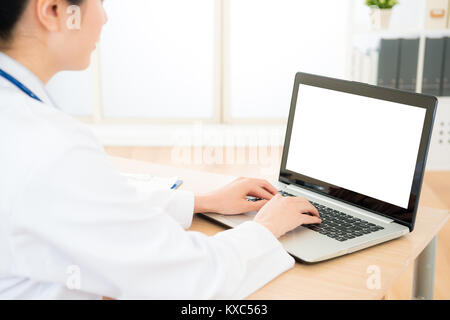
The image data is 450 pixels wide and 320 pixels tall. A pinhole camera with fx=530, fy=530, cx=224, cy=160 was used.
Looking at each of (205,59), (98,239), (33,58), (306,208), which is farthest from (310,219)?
(205,59)

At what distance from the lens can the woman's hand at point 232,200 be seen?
1.13m

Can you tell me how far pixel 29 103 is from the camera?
2.43ft

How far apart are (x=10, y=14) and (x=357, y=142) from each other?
0.73 meters

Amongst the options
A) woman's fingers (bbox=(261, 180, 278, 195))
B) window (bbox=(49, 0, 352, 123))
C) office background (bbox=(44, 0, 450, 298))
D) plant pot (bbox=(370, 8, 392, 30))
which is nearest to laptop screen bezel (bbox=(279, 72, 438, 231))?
woman's fingers (bbox=(261, 180, 278, 195))

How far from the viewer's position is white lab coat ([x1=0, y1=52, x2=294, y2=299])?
2.21ft

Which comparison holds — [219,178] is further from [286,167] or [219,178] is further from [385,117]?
[385,117]

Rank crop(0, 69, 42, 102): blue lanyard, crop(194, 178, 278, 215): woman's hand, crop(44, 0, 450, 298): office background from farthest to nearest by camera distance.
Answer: crop(44, 0, 450, 298): office background
crop(194, 178, 278, 215): woman's hand
crop(0, 69, 42, 102): blue lanyard

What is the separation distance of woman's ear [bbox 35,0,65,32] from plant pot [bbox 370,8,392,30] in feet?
10.2

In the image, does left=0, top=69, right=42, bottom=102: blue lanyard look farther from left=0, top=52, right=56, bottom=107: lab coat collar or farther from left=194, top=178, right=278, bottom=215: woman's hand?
left=194, top=178, right=278, bottom=215: woman's hand

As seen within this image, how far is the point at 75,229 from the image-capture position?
68 cm

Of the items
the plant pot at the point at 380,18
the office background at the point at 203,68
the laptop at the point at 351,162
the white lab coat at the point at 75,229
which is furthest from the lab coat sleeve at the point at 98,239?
the office background at the point at 203,68

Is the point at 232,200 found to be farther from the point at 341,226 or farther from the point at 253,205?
the point at 341,226

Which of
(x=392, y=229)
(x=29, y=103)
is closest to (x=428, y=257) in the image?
(x=392, y=229)
